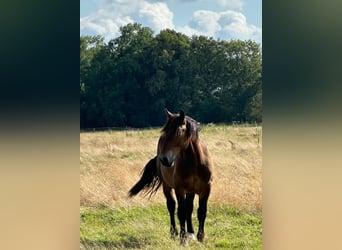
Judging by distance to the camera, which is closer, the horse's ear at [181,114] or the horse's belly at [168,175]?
the horse's ear at [181,114]

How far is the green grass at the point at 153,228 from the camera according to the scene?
2418 millimetres

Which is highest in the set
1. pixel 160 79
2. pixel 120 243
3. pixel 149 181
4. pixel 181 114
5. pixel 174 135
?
pixel 160 79

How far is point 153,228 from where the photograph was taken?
248 centimetres

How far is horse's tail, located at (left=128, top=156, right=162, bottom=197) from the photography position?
2.47 metres

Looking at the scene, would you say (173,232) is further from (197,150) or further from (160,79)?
(160,79)

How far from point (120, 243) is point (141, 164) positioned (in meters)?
0.42

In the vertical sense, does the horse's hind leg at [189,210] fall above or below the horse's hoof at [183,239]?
above

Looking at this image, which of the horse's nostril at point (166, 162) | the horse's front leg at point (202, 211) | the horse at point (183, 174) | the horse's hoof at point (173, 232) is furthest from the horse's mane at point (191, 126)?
the horse's hoof at point (173, 232)

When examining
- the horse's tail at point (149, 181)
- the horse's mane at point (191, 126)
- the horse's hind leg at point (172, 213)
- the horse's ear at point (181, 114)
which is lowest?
the horse's hind leg at point (172, 213)

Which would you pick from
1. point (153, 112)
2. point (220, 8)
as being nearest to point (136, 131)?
point (153, 112)

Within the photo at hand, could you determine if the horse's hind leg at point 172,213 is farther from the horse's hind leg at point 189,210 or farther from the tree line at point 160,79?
the tree line at point 160,79

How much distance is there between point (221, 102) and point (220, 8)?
19.0 inches

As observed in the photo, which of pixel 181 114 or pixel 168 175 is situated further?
pixel 168 175

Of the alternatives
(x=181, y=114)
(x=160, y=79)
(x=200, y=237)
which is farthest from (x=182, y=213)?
(x=160, y=79)
